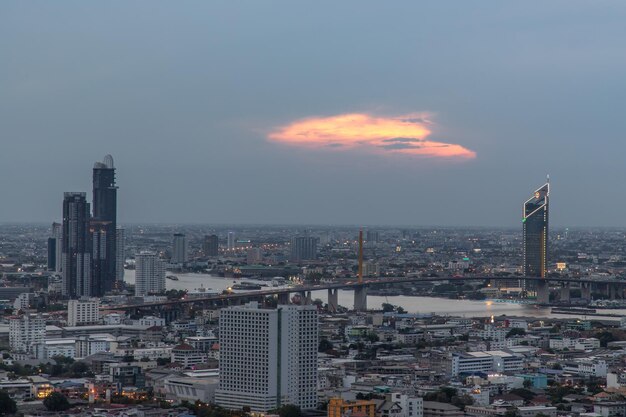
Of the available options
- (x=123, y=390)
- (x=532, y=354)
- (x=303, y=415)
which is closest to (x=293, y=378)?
(x=303, y=415)

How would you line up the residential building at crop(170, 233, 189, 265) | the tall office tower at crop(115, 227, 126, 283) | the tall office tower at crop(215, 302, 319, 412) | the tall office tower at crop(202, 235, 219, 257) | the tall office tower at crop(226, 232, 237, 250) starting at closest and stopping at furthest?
the tall office tower at crop(215, 302, 319, 412) < the tall office tower at crop(115, 227, 126, 283) < the residential building at crop(170, 233, 189, 265) < the tall office tower at crop(202, 235, 219, 257) < the tall office tower at crop(226, 232, 237, 250)

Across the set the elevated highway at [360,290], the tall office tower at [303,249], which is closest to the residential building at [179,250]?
the tall office tower at [303,249]

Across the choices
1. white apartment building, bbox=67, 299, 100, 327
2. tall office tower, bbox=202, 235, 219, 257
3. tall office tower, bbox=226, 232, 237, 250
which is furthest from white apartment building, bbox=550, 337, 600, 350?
tall office tower, bbox=226, 232, 237, 250

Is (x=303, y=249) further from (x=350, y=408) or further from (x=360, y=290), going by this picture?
(x=350, y=408)

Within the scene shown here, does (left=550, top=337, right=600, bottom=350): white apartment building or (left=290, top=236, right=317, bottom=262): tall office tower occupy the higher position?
(left=290, top=236, right=317, bottom=262): tall office tower

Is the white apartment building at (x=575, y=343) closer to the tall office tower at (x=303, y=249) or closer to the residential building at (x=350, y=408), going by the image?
the residential building at (x=350, y=408)

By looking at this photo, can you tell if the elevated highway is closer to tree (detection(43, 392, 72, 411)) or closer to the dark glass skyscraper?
the dark glass skyscraper

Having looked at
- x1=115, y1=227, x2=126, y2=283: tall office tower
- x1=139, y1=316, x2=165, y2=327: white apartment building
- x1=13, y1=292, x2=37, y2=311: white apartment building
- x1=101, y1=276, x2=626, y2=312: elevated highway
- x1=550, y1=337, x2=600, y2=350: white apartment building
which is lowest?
x1=550, y1=337, x2=600, y2=350: white apartment building

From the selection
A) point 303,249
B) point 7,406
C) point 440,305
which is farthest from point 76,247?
point 7,406
